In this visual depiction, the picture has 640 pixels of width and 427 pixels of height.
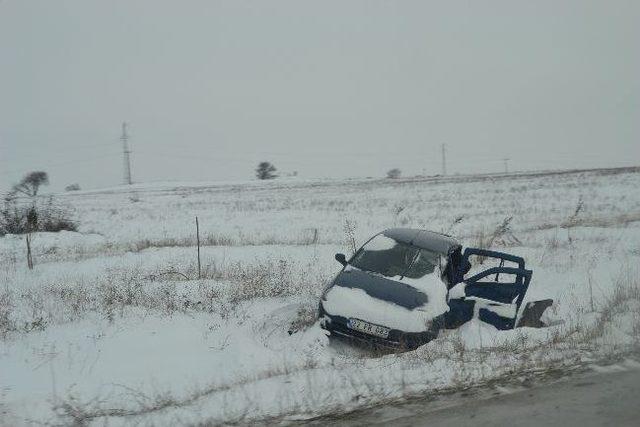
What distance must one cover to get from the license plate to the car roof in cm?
218

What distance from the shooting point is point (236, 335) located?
7195mm

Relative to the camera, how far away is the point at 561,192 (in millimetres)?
28281

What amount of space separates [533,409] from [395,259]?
4135 mm

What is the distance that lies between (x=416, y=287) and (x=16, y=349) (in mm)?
5213

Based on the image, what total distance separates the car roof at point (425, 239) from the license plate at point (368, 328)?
218 centimetres

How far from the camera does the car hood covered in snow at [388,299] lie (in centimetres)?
671

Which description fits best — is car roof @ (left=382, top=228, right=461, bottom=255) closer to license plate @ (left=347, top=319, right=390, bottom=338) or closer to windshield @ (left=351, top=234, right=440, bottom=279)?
windshield @ (left=351, top=234, right=440, bottom=279)

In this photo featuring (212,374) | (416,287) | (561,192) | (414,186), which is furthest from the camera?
(414,186)

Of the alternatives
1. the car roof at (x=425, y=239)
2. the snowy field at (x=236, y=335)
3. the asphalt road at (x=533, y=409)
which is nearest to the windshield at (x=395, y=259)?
the car roof at (x=425, y=239)

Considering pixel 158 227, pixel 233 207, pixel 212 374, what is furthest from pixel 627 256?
pixel 233 207

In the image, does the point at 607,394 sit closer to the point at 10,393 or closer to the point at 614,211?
the point at 10,393

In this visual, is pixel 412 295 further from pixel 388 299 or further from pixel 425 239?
pixel 425 239

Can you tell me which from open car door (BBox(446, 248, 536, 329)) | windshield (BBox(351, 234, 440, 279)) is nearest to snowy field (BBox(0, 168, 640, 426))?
open car door (BBox(446, 248, 536, 329))

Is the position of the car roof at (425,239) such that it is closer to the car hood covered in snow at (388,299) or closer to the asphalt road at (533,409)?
the car hood covered in snow at (388,299)
